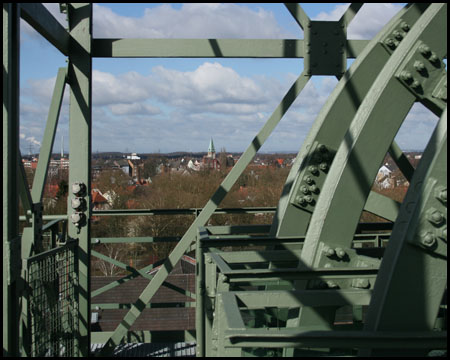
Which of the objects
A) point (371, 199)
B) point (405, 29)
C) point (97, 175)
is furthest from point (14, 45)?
point (97, 175)

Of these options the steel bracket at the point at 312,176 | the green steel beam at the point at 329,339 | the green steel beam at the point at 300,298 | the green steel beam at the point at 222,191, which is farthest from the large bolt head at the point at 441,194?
the green steel beam at the point at 222,191

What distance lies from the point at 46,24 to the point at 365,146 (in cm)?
333

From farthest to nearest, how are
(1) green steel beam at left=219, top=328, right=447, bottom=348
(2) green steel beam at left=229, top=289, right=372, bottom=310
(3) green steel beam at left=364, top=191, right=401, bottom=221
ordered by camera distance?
(3) green steel beam at left=364, top=191, right=401, bottom=221 < (2) green steel beam at left=229, top=289, right=372, bottom=310 < (1) green steel beam at left=219, top=328, right=447, bottom=348

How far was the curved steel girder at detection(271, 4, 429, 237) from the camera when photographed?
3.92 m

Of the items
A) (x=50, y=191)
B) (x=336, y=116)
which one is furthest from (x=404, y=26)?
(x=50, y=191)

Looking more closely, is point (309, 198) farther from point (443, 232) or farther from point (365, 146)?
point (443, 232)

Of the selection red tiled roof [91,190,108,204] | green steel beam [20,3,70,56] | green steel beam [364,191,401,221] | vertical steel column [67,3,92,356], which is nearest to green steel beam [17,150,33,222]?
vertical steel column [67,3,92,356]

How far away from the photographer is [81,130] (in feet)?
19.0

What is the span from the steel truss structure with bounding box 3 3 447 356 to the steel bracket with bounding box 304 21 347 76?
0.04 ft

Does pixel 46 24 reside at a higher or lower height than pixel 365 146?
higher

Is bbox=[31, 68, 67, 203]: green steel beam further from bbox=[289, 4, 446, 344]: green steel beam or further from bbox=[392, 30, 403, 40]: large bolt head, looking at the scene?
bbox=[392, 30, 403, 40]: large bolt head

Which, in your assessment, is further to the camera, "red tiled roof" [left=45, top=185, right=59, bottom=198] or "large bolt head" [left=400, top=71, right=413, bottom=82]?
"red tiled roof" [left=45, top=185, right=59, bottom=198]

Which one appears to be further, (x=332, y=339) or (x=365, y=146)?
(x=365, y=146)

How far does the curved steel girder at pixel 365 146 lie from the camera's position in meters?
2.86
